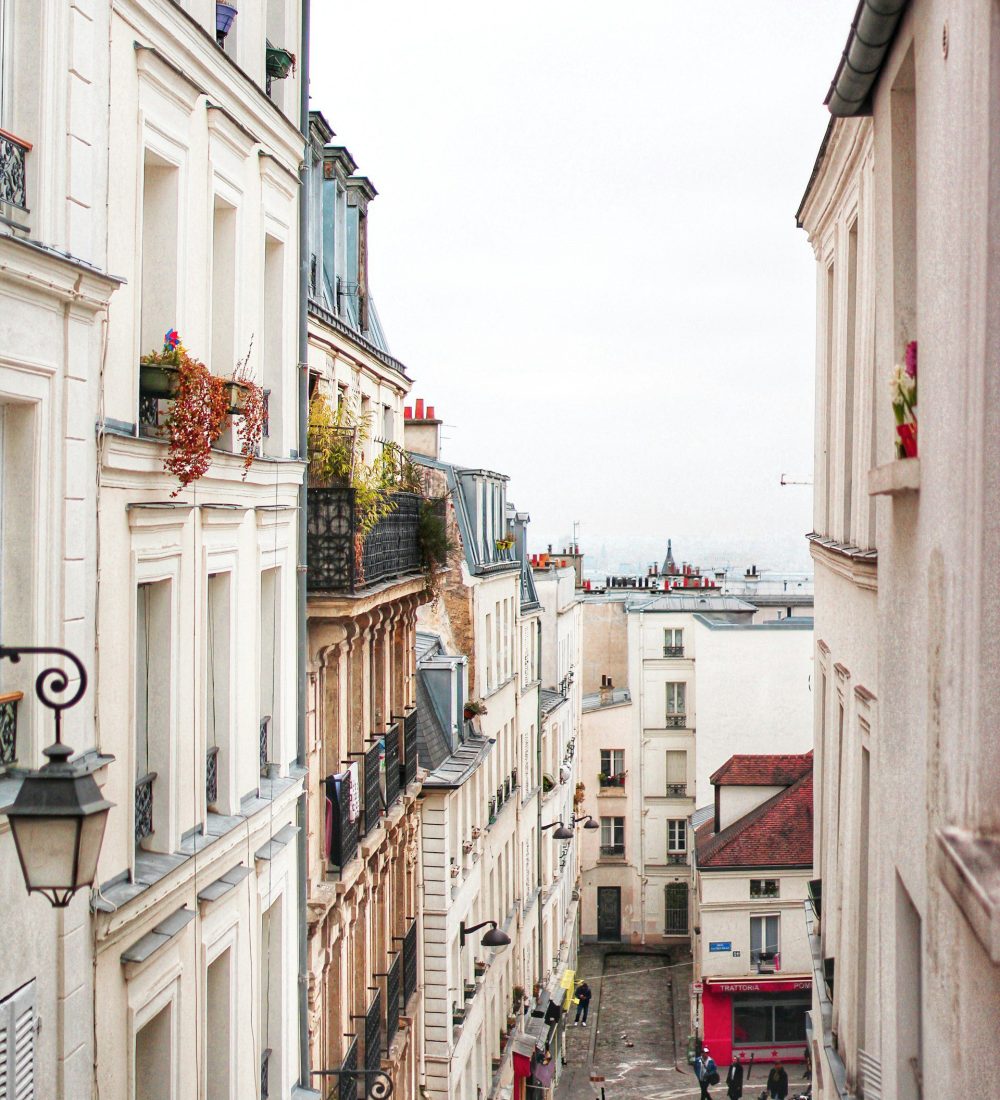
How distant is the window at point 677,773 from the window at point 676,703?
1.15 m

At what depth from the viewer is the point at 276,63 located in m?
13.3

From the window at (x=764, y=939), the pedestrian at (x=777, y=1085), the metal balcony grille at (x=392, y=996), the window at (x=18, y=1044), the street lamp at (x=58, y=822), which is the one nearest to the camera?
the street lamp at (x=58, y=822)

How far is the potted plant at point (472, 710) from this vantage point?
2934 centimetres

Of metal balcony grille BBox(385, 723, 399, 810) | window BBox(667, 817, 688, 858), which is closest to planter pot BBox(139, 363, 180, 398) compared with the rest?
metal balcony grille BBox(385, 723, 399, 810)

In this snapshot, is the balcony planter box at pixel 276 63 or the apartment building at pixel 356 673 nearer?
the balcony planter box at pixel 276 63

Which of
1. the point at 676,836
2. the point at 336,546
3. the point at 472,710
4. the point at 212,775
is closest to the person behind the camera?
the point at 212,775

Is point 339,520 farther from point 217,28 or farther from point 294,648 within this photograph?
Answer: point 217,28

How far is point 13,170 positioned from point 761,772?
35.1 m

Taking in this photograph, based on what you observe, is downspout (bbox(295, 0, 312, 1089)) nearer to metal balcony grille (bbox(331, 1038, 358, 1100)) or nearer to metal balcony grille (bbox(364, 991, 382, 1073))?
metal balcony grille (bbox(331, 1038, 358, 1100))

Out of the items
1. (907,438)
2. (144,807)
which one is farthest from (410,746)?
(907,438)

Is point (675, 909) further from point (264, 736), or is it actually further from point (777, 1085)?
point (264, 736)

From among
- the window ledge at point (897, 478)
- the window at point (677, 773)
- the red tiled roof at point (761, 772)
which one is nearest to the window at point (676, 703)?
the window at point (677, 773)

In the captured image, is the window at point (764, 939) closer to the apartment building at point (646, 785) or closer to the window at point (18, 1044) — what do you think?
the apartment building at point (646, 785)

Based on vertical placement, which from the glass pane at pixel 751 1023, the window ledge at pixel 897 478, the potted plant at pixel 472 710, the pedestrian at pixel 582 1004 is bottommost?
the pedestrian at pixel 582 1004
